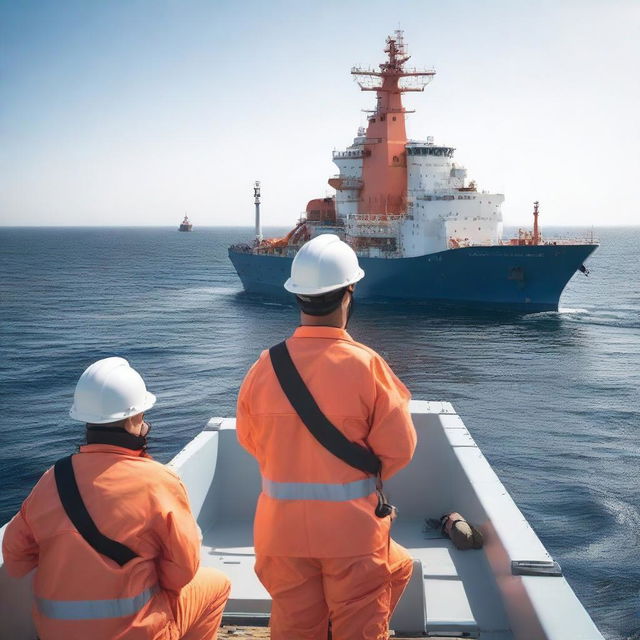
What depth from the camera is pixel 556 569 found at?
301 centimetres

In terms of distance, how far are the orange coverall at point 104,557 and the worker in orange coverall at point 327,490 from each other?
0.32 metres

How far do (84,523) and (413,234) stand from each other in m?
29.7

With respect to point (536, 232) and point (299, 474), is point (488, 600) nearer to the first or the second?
point (299, 474)

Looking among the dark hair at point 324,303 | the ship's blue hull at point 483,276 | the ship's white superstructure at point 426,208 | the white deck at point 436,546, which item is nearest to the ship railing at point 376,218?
the ship's white superstructure at point 426,208

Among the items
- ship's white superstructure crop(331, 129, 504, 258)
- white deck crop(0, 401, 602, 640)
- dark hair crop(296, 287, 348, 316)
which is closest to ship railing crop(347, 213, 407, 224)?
ship's white superstructure crop(331, 129, 504, 258)

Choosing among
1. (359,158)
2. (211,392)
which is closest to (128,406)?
(211,392)

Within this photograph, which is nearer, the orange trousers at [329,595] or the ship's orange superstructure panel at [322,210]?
the orange trousers at [329,595]

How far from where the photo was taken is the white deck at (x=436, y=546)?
113 inches

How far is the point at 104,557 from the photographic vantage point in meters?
2.18

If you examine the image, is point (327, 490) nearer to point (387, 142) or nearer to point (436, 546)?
point (436, 546)

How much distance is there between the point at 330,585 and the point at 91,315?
29355 millimetres

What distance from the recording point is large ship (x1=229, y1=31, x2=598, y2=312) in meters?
27.7

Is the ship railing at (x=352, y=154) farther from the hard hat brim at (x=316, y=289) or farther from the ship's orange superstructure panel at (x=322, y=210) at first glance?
the hard hat brim at (x=316, y=289)

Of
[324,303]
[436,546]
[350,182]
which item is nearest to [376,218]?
[350,182]
